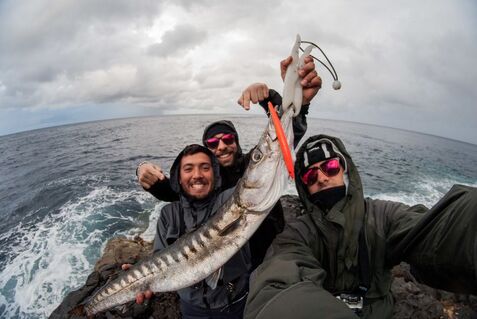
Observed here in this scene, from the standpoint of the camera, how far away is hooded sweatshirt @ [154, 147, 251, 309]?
3.55 meters

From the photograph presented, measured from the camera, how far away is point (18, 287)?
8039 millimetres

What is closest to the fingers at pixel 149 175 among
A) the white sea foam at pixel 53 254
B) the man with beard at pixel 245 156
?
the man with beard at pixel 245 156

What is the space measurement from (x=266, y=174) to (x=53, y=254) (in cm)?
1060

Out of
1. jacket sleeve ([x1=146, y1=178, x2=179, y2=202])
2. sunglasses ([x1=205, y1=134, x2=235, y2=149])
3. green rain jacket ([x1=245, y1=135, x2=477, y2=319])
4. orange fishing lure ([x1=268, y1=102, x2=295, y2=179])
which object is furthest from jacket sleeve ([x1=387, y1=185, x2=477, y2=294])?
sunglasses ([x1=205, y1=134, x2=235, y2=149])

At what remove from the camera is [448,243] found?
1.96m

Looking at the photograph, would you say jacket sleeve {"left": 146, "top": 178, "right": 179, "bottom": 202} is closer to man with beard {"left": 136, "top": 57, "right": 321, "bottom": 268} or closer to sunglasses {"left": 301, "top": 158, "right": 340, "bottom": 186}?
man with beard {"left": 136, "top": 57, "right": 321, "bottom": 268}

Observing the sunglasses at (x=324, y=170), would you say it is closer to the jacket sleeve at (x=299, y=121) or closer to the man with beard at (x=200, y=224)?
the jacket sleeve at (x=299, y=121)

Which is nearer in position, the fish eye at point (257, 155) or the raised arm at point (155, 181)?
the fish eye at point (257, 155)

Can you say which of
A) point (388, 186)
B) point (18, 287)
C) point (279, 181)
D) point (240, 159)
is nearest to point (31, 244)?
point (18, 287)

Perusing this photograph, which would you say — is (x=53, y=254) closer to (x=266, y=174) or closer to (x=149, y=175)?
(x=149, y=175)

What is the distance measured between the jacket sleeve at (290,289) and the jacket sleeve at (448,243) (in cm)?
91

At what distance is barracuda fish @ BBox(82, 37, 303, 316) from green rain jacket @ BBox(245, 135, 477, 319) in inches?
19.7

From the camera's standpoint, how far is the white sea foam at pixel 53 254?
7.56 m

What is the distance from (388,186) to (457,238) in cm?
1836
